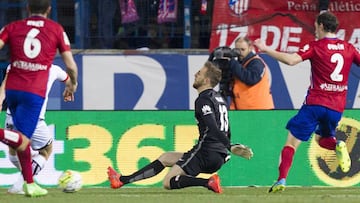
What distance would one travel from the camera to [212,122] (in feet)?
37.3

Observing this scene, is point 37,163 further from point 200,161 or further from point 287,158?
point 287,158

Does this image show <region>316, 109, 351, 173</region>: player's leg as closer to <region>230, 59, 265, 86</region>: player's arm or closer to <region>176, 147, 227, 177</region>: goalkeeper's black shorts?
<region>176, 147, 227, 177</region>: goalkeeper's black shorts

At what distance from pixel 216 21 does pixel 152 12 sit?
103 centimetres

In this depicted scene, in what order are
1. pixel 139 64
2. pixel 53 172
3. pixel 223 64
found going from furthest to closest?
pixel 139 64
pixel 223 64
pixel 53 172

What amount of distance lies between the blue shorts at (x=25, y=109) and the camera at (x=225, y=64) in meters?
4.78

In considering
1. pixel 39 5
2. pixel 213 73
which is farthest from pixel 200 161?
pixel 39 5

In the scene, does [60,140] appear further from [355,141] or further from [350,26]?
[350,26]

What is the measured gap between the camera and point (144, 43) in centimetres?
1788

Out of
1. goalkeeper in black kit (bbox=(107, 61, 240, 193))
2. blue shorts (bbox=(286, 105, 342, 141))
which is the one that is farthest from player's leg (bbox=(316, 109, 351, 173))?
goalkeeper in black kit (bbox=(107, 61, 240, 193))

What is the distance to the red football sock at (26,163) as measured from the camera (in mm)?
10477

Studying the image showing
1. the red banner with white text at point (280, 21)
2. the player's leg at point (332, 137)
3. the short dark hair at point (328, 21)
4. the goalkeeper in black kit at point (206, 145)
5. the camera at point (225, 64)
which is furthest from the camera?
the red banner with white text at point (280, 21)

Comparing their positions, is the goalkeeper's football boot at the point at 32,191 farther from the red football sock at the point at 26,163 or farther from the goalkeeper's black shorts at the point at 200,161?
the goalkeeper's black shorts at the point at 200,161

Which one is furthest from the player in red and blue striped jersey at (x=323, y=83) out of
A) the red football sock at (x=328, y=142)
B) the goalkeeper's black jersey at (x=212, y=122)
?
the goalkeeper's black jersey at (x=212, y=122)

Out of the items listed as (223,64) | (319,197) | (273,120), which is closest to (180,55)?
(223,64)
